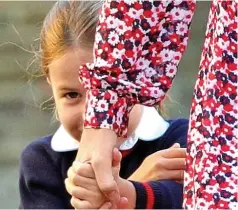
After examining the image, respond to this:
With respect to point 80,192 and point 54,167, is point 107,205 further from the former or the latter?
point 54,167

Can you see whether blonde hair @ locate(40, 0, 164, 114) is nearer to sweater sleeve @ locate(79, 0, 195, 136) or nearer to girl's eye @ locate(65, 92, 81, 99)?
girl's eye @ locate(65, 92, 81, 99)

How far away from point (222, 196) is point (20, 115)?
76.0 inches

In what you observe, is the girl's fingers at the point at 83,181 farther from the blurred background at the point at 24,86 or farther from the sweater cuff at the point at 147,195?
the blurred background at the point at 24,86

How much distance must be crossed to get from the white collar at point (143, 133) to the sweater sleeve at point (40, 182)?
50 mm

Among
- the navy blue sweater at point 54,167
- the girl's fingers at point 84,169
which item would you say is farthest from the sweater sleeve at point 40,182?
the girl's fingers at point 84,169

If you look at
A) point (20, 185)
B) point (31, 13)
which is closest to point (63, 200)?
point (20, 185)

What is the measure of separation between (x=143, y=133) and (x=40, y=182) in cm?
28

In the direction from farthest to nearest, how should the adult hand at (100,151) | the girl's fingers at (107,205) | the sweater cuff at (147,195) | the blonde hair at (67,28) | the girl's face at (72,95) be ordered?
1. the blonde hair at (67,28)
2. the girl's face at (72,95)
3. the sweater cuff at (147,195)
4. the girl's fingers at (107,205)
5. the adult hand at (100,151)

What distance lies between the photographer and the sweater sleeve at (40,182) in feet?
7.20

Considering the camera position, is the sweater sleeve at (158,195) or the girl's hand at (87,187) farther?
the sweater sleeve at (158,195)

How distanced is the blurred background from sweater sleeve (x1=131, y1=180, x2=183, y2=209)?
461 millimetres

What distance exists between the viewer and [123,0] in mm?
1549

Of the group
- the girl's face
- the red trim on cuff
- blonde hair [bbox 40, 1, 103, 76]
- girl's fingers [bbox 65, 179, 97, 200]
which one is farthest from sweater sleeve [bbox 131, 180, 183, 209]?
blonde hair [bbox 40, 1, 103, 76]

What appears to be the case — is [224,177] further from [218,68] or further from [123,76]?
[123,76]
